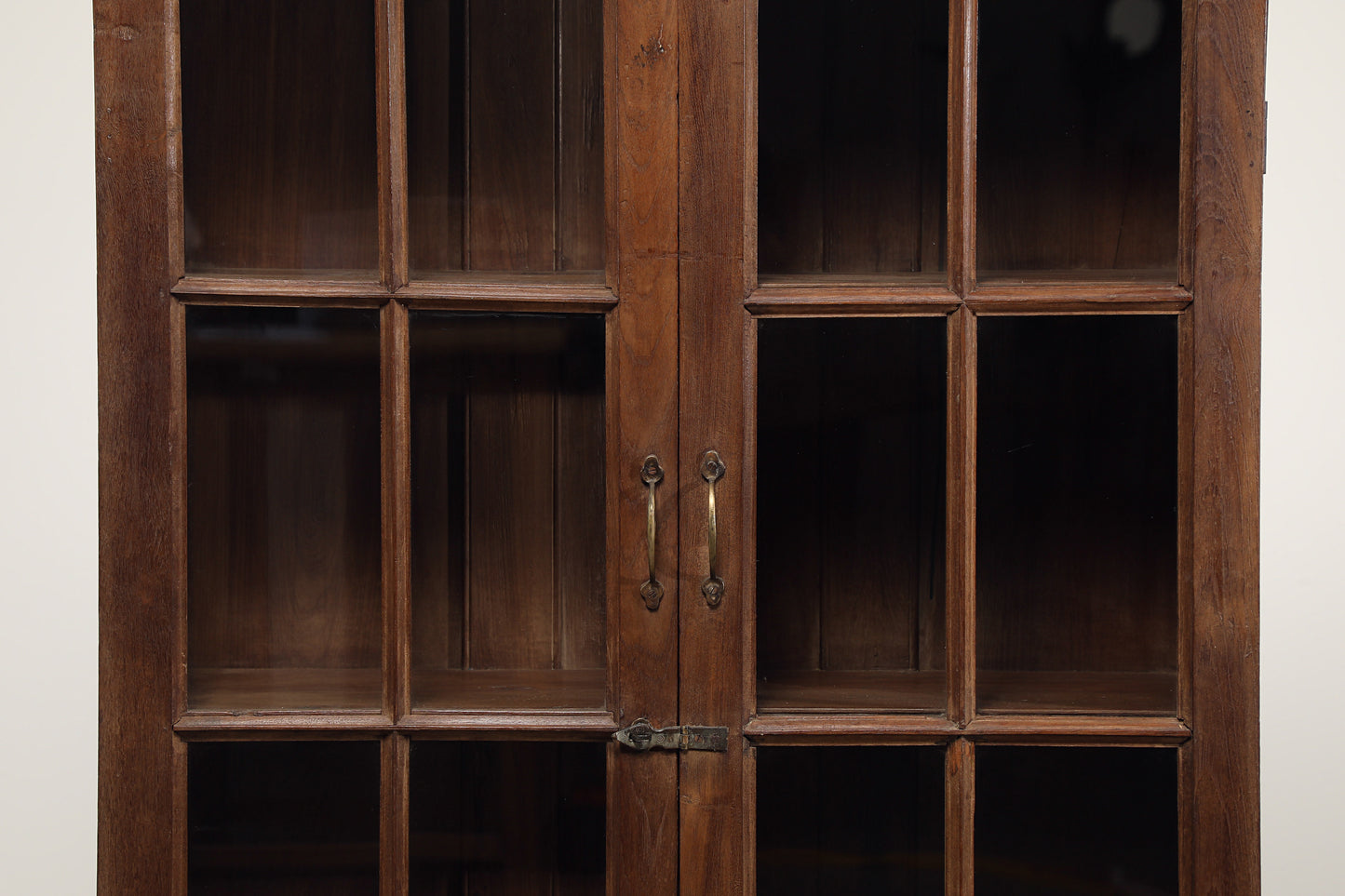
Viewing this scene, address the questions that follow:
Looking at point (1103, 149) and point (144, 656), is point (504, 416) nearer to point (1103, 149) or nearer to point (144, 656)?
point (144, 656)

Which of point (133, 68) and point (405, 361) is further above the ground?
point (133, 68)

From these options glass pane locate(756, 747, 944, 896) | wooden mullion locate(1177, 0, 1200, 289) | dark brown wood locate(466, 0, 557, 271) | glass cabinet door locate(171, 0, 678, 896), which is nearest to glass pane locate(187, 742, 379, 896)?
glass cabinet door locate(171, 0, 678, 896)

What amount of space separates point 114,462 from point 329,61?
0.39 m

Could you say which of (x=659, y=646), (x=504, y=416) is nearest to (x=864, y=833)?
(x=659, y=646)

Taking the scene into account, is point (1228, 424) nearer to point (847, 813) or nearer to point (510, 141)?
point (847, 813)

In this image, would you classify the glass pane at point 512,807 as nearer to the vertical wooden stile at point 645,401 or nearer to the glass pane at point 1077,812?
the vertical wooden stile at point 645,401

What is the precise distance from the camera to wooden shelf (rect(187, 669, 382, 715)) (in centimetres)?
90

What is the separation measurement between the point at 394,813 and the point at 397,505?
0.26 m

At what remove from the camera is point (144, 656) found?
2.87ft

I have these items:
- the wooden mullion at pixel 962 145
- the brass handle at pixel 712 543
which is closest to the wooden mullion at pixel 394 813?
the brass handle at pixel 712 543

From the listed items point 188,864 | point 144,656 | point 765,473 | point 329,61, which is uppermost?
point 329,61

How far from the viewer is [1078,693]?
945 millimetres

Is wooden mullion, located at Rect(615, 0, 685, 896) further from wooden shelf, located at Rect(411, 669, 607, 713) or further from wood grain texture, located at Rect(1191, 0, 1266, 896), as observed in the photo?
wood grain texture, located at Rect(1191, 0, 1266, 896)

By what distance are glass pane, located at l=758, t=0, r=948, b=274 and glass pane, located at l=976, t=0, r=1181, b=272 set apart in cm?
5
